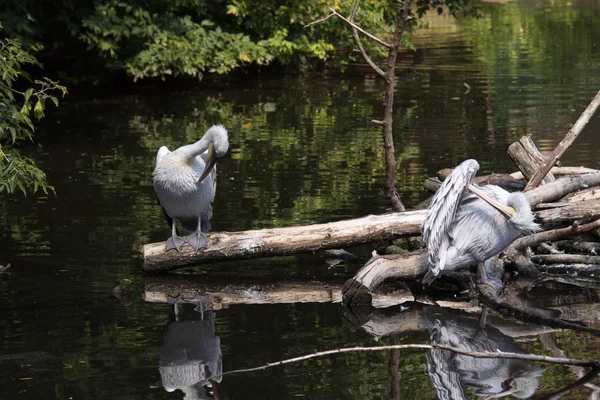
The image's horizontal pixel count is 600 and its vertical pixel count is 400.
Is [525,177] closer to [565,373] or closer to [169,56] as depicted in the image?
[565,373]

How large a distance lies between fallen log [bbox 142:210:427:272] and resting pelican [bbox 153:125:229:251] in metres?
0.09

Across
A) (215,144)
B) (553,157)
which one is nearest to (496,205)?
(553,157)

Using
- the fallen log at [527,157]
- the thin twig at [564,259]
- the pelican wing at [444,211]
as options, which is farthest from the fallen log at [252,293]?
the fallen log at [527,157]

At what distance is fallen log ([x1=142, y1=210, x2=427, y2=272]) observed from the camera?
24.8 feet

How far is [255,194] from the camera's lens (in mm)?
10727

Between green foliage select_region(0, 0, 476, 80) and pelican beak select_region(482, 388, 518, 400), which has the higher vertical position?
green foliage select_region(0, 0, 476, 80)

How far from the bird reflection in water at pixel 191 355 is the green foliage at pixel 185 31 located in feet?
36.4

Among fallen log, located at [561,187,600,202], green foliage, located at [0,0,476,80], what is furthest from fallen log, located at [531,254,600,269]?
green foliage, located at [0,0,476,80]

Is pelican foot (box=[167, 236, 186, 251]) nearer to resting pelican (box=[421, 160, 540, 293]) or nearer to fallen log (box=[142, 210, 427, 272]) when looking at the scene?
fallen log (box=[142, 210, 427, 272])

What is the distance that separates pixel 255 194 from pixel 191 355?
15.5 ft

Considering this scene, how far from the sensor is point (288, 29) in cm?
1981

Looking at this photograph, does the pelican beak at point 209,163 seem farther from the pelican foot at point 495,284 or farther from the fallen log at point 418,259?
the pelican foot at point 495,284

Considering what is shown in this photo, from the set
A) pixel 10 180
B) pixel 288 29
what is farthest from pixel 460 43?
pixel 10 180

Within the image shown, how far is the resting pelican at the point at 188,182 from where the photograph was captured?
24.9ft
